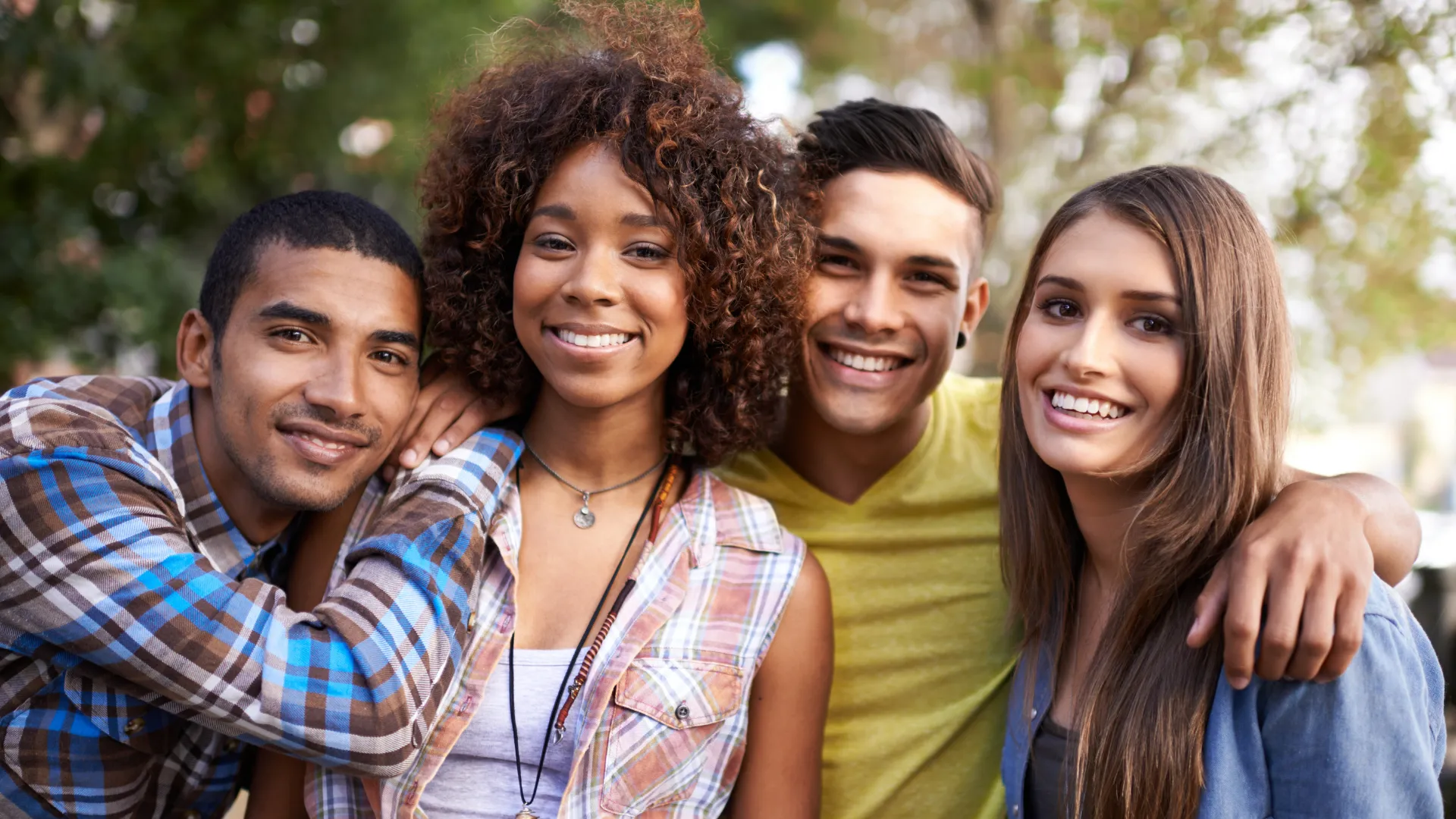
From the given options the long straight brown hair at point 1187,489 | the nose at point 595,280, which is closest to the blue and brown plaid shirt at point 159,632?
the nose at point 595,280

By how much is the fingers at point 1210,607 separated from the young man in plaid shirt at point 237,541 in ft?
4.50

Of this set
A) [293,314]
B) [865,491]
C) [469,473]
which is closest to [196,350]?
[293,314]

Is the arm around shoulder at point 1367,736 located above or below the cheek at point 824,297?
below

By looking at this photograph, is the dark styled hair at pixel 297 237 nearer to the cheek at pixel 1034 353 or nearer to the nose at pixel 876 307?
the nose at pixel 876 307

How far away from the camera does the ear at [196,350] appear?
2.47 meters

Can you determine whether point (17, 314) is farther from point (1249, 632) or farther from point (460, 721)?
Answer: point (1249, 632)

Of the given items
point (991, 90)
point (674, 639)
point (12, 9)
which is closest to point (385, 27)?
point (12, 9)

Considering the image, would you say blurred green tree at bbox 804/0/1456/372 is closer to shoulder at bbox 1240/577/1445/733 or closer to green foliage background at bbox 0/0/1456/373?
green foliage background at bbox 0/0/1456/373

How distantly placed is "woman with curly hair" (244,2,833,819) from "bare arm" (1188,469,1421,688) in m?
0.90

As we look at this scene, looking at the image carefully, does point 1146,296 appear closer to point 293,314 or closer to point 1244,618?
point 1244,618

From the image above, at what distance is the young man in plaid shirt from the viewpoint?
1996mm

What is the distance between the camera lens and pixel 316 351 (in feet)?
7.80

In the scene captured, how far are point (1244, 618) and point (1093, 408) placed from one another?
502mm

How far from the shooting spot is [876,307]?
278 centimetres
